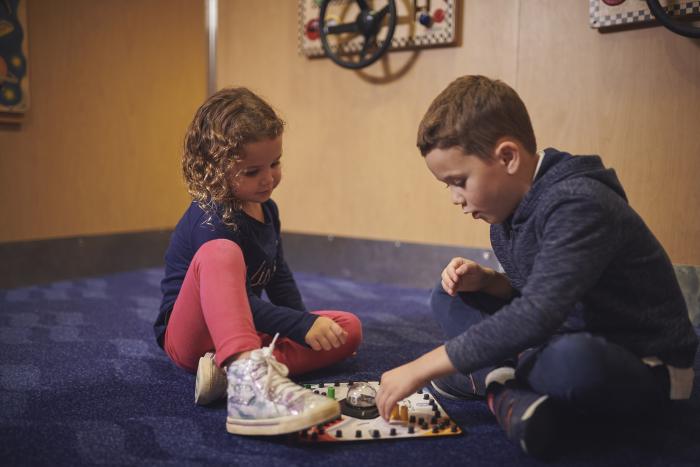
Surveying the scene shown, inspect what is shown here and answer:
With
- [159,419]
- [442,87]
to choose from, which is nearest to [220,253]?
[159,419]

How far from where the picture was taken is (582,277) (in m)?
0.80

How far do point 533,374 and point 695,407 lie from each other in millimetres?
386

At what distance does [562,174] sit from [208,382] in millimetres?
660

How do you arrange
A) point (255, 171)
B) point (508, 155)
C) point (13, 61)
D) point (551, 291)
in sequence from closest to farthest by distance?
1. point (551, 291)
2. point (508, 155)
3. point (255, 171)
4. point (13, 61)

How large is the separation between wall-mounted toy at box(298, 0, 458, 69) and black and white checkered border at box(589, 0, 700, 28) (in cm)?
43

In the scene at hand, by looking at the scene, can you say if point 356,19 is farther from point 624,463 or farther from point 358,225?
point 624,463

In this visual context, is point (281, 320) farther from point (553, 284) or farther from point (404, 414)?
point (553, 284)

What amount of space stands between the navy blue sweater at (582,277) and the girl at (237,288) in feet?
0.94

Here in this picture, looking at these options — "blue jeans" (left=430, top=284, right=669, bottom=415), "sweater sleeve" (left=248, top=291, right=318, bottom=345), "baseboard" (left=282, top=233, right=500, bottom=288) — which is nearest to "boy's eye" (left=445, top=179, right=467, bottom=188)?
"blue jeans" (left=430, top=284, right=669, bottom=415)

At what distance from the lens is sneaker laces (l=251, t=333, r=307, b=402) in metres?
0.89

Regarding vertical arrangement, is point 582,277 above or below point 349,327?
above

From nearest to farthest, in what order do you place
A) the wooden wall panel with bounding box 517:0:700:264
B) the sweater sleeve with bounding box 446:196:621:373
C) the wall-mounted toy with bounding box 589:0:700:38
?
the sweater sleeve with bounding box 446:196:621:373
the wall-mounted toy with bounding box 589:0:700:38
the wooden wall panel with bounding box 517:0:700:264

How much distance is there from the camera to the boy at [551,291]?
0.81 metres

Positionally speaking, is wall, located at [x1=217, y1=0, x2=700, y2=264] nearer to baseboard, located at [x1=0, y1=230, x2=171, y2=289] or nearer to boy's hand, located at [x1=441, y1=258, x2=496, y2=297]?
baseboard, located at [x1=0, y1=230, x2=171, y2=289]
